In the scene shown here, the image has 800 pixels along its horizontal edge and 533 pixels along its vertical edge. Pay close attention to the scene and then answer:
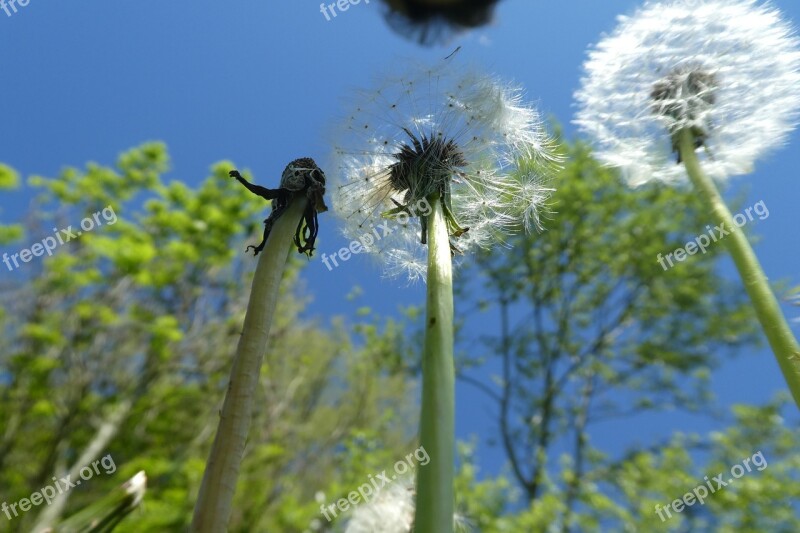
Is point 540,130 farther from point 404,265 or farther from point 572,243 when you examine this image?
point 572,243

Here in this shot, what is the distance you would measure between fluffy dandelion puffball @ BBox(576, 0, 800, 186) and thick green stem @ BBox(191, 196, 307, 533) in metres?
1.86

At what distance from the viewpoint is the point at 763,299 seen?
4.68 ft

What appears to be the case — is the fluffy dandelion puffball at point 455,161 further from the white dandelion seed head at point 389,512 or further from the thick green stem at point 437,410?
the white dandelion seed head at point 389,512

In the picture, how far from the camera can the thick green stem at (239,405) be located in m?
0.84

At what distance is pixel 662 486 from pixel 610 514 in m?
0.99

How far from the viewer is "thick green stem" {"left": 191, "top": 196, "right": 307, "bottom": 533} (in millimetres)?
836

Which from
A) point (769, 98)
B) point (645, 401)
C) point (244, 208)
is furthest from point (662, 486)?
point (769, 98)

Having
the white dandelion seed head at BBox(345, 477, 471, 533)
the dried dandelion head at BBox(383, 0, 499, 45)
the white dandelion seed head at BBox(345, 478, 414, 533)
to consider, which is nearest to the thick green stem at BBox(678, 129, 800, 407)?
the dried dandelion head at BBox(383, 0, 499, 45)

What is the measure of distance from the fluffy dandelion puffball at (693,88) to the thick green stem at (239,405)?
6.10ft
